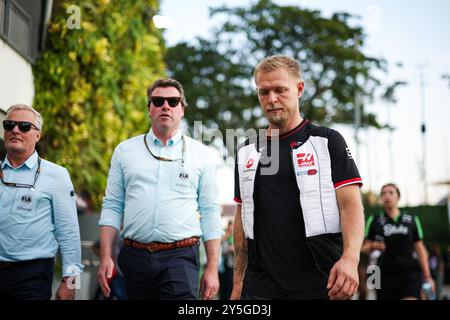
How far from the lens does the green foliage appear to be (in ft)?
36.5

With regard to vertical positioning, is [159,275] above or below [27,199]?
below

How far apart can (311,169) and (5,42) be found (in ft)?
22.1

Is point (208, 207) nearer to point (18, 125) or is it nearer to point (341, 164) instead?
point (18, 125)

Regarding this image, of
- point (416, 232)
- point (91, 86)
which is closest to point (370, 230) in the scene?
point (416, 232)

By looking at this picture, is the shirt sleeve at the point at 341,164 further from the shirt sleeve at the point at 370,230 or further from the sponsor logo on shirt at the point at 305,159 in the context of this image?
the shirt sleeve at the point at 370,230

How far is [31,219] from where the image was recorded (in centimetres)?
412

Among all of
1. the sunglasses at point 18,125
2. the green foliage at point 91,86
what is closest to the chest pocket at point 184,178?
the sunglasses at point 18,125

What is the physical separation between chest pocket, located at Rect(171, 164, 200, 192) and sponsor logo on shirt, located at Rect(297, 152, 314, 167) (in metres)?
1.32

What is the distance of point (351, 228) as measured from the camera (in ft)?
10.2

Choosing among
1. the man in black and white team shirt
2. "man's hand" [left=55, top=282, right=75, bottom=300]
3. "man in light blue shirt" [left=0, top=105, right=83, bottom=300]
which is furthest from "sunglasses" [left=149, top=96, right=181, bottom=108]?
"man's hand" [left=55, top=282, right=75, bottom=300]

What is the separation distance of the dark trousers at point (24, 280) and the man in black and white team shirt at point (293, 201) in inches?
55.3

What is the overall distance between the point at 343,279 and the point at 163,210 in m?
1.72

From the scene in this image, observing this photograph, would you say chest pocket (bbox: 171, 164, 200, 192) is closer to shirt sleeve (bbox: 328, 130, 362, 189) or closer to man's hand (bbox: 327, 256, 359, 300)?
shirt sleeve (bbox: 328, 130, 362, 189)
